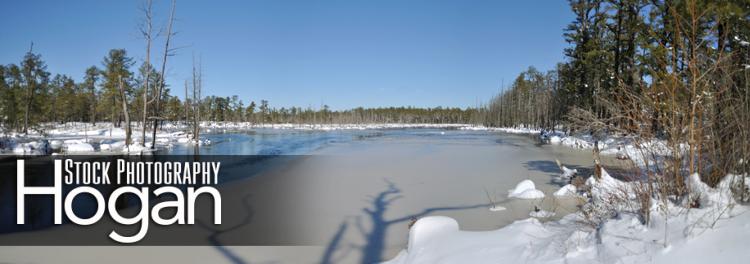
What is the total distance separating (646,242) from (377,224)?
3990 millimetres

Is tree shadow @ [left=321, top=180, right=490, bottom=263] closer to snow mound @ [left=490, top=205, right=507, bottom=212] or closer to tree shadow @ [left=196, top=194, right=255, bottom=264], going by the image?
snow mound @ [left=490, top=205, right=507, bottom=212]

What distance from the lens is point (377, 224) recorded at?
250 inches

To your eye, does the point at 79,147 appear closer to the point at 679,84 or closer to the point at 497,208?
the point at 497,208

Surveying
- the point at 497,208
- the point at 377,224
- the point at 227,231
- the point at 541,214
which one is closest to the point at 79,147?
the point at 227,231

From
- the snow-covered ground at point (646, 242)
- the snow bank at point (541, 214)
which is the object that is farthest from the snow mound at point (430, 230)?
the snow bank at point (541, 214)

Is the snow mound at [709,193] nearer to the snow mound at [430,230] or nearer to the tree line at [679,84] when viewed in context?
the tree line at [679,84]

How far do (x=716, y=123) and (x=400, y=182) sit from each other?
23.9ft

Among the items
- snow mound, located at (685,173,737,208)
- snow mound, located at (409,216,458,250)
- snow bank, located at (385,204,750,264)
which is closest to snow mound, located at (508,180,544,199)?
snow bank, located at (385,204,750,264)

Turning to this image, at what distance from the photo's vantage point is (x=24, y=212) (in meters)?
6.79

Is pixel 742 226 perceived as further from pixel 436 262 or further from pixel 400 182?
pixel 400 182

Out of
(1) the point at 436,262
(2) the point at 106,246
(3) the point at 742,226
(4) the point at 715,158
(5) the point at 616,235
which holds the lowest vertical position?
(2) the point at 106,246

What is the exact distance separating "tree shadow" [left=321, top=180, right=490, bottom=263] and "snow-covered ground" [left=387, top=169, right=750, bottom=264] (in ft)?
3.28

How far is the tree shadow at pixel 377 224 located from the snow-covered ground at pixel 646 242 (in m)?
1.00

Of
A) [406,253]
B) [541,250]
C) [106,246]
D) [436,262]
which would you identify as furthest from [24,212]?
[541,250]
